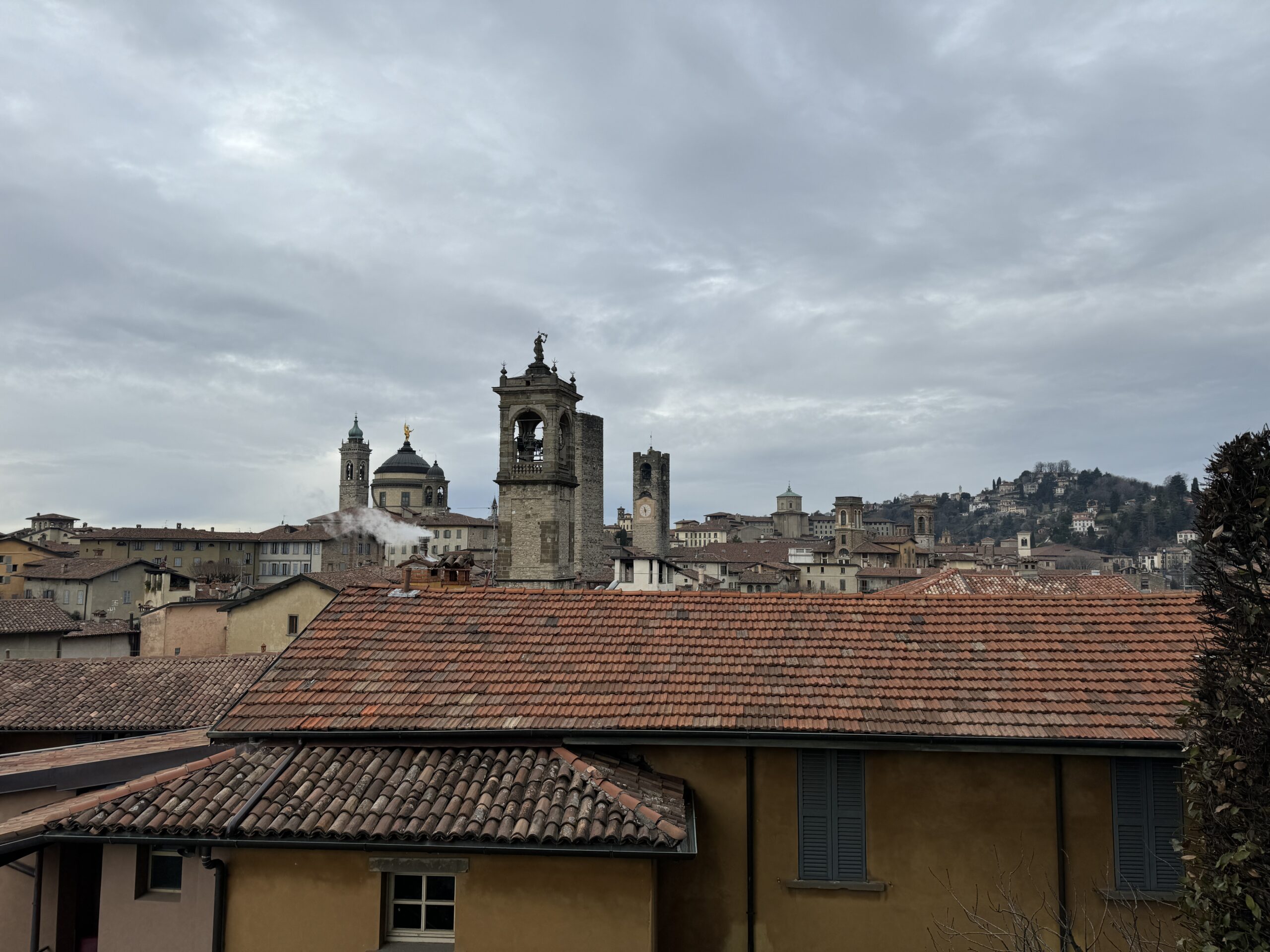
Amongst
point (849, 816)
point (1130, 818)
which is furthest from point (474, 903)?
point (1130, 818)

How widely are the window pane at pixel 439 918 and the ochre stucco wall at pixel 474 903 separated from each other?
33 cm

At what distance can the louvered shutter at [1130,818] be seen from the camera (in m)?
6.96

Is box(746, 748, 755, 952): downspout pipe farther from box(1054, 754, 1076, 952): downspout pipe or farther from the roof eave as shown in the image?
box(1054, 754, 1076, 952): downspout pipe

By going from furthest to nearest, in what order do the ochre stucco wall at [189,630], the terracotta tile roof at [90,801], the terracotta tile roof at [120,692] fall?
the ochre stucco wall at [189,630]
the terracotta tile roof at [120,692]
the terracotta tile roof at [90,801]

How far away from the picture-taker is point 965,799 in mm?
7062

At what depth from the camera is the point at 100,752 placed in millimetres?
11055

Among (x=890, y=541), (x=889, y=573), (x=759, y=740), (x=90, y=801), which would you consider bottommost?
(x=90, y=801)

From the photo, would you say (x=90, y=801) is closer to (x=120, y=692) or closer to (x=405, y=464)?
(x=120, y=692)

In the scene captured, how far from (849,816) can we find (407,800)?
3.82 metres

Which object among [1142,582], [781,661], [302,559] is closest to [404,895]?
[781,661]

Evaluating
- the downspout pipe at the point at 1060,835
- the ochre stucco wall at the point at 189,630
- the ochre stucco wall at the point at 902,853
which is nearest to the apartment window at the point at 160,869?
the ochre stucco wall at the point at 902,853

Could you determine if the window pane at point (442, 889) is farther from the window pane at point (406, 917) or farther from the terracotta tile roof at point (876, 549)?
the terracotta tile roof at point (876, 549)

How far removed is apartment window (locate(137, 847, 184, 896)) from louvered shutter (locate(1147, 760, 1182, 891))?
843 centimetres

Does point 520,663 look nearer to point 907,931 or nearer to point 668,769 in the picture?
point 668,769
